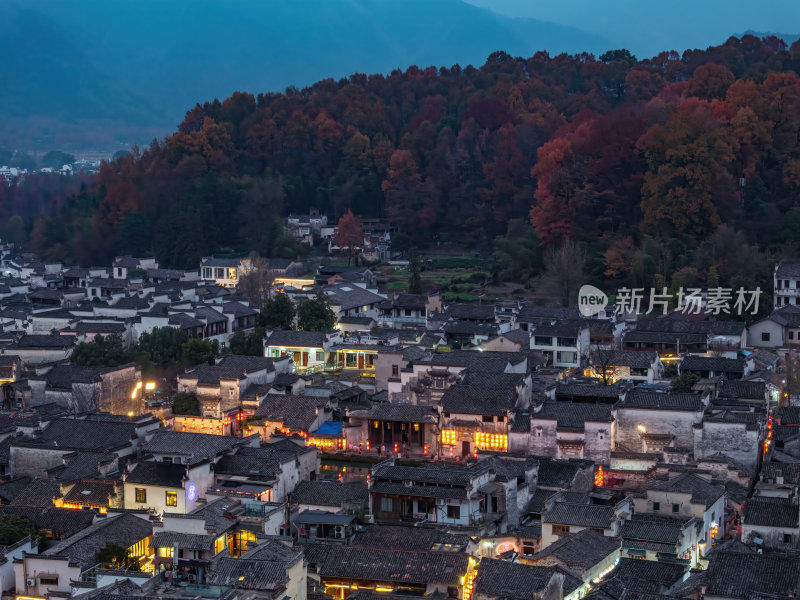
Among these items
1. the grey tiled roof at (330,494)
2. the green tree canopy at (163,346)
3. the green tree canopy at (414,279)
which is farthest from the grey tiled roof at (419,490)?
the green tree canopy at (414,279)

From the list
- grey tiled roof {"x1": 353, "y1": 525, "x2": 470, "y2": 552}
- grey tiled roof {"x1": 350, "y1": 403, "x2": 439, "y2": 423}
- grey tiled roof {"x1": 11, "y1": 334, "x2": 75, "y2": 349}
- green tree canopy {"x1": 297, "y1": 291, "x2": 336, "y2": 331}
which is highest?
green tree canopy {"x1": 297, "y1": 291, "x2": 336, "y2": 331}

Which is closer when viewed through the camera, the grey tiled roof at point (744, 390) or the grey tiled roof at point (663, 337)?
the grey tiled roof at point (744, 390)

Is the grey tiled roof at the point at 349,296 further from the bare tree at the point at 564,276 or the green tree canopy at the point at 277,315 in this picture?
the bare tree at the point at 564,276

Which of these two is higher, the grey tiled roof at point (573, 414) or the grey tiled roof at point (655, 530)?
the grey tiled roof at point (573, 414)

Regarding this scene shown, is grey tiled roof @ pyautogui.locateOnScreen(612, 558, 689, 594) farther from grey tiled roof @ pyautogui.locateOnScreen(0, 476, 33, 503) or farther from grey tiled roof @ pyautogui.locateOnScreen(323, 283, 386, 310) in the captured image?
grey tiled roof @ pyautogui.locateOnScreen(323, 283, 386, 310)

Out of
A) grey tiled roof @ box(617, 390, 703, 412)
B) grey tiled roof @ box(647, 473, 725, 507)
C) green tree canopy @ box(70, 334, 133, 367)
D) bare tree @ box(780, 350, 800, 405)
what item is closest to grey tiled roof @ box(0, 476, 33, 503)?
green tree canopy @ box(70, 334, 133, 367)

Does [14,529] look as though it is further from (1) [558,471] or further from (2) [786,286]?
(2) [786,286]

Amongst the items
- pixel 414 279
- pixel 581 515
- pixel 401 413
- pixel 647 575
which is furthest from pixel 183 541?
pixel 414 279

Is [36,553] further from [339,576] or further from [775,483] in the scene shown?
[775,483]

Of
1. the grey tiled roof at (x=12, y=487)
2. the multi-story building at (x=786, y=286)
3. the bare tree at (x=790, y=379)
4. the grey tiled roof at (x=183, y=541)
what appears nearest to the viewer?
the grey tiled roof at (x=183, y=541)
